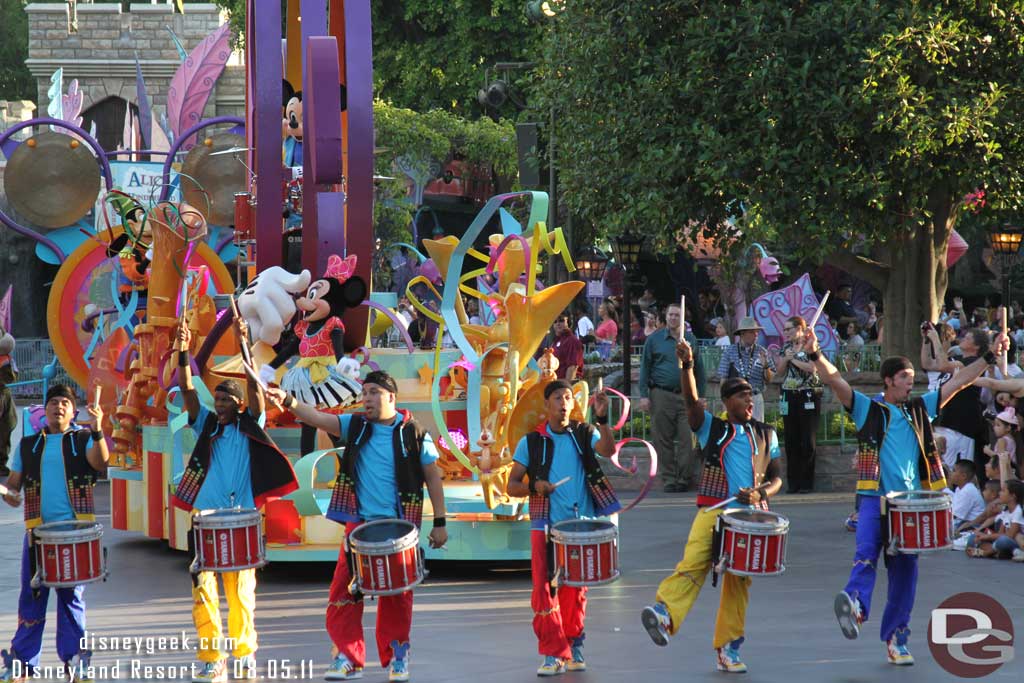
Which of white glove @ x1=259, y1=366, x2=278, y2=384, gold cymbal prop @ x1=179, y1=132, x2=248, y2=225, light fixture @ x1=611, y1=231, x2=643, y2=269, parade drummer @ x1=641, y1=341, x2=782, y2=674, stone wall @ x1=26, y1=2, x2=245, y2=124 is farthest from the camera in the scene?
stone wall @ x1=26, y1=2, x2=245, y2=124

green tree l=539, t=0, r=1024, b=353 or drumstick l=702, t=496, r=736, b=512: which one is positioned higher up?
green tree l=539, t=0, r=1024, b=353

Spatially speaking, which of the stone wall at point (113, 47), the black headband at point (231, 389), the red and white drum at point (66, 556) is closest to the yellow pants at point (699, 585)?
the black headband at point (231, 389)

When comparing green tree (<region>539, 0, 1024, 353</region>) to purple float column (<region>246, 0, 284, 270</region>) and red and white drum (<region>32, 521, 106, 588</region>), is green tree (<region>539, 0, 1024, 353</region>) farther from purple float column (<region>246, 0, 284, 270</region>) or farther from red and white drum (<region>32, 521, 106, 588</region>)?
red and white drum (<region>32, 521, 106, 588</region>)

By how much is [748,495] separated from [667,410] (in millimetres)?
7798

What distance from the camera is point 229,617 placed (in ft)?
27.4

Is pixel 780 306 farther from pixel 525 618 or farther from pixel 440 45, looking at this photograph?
pixel 440 45

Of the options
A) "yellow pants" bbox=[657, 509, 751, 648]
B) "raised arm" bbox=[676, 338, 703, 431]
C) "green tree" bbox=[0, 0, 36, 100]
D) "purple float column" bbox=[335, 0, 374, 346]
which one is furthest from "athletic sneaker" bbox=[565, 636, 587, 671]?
"green tree" bbox=[0, 0, 36, 100]

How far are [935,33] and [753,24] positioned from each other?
188cm

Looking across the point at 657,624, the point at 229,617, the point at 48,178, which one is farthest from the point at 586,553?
the point at 48,178

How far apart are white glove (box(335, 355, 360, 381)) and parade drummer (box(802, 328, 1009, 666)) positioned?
429 centimetres

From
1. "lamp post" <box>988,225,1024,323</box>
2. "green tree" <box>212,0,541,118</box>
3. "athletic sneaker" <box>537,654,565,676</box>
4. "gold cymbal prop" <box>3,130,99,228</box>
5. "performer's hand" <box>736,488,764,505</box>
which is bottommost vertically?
"athletic sneaker" <box>537,654,565,676</box>

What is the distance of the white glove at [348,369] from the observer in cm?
1167

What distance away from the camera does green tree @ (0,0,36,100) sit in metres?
50.5

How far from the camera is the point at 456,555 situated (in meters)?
11.4
